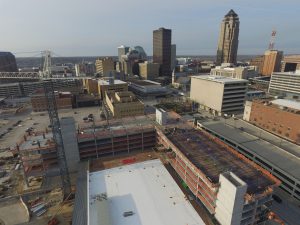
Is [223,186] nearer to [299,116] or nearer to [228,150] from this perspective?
[228,150]

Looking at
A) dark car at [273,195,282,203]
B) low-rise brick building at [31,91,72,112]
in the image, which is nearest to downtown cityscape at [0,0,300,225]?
dark car at [273,195,282,203]

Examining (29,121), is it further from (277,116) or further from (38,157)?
(277,116)

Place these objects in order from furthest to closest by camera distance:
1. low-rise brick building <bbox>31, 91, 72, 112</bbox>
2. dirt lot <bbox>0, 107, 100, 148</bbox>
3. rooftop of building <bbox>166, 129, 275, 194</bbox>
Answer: low-rise brick building <bbox>31, 91, 72, 112</bbox> → dirt lot <bbox>0, 107, 100, 148</bbox> → rooftop of building <bbox>166, 129, 275, 194</bbox>

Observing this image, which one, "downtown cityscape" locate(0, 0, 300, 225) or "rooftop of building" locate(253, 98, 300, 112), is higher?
"rooftop of building" locate(253, 98, 300, 112)

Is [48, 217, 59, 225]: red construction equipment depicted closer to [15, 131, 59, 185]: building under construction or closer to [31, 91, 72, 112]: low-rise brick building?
[15, 131, 59, 185]: building under construction

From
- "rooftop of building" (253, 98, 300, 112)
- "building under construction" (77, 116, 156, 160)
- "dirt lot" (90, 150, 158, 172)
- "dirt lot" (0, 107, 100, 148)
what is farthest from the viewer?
"dirt lot" (0, 107, 100, 148)

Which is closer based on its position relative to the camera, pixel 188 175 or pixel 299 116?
pixel 188 175

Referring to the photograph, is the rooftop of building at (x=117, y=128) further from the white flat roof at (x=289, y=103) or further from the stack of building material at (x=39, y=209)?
the white flat roof at (x=289, y=103)

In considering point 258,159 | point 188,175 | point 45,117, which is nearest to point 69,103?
point 45,117
